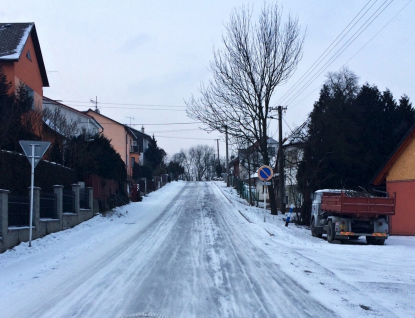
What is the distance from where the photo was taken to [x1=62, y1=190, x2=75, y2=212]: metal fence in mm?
20428

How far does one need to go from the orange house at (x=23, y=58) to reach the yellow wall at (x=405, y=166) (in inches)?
773

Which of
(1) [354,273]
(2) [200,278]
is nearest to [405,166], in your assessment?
(1) [354,273]

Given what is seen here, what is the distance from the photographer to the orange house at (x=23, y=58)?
2678 cm

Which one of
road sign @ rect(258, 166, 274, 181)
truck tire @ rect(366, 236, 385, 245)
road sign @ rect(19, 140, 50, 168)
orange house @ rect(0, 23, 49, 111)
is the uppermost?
orange house @ rect(0, 23, 49, 111)

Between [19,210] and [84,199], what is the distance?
29.3 feet

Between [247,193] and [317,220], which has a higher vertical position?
[247,193]

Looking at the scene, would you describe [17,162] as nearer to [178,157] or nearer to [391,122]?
[391,122]

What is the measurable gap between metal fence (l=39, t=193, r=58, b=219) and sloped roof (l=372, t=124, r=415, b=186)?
57.5 ft

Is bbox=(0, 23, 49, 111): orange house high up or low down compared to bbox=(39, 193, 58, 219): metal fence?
up

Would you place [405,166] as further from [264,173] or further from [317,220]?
[264,173]

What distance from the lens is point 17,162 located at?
51.7 ft

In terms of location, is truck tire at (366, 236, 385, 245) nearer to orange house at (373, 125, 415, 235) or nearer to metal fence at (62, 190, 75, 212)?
orange house at (373, 125, 415, 235)

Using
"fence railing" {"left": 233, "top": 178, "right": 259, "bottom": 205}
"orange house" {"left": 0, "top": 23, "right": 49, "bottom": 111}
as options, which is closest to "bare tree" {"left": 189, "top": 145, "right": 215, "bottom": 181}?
"fence railing" {"left": 233, "top": 178, "right": 259, "bottom": 205}

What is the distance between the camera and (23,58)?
28.7 metres
